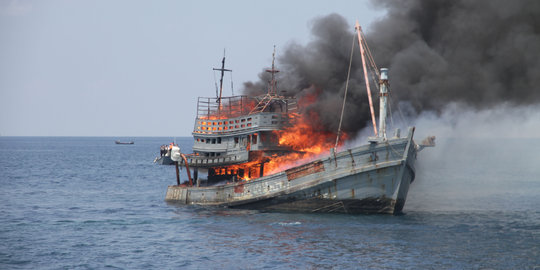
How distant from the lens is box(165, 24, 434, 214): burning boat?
35.5 m

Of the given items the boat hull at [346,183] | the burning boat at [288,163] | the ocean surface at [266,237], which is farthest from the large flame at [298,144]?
the ocean surface at [266,237]

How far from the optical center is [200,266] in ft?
91.5

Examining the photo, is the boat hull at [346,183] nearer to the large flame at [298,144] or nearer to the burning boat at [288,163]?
the burning boat at [288,163]

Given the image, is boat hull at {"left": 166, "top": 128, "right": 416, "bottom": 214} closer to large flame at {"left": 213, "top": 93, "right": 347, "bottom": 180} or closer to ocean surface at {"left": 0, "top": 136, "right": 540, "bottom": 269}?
ocean surface at {"left": 0, "top": 136, "right": 540, "bottom": 269}

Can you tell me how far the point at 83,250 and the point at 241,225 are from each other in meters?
10.4

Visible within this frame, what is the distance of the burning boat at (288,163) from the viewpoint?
1399 inches

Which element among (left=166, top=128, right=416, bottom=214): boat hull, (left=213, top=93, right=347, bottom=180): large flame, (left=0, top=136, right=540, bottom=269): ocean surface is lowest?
(left=0, top=136, right=540, bottom=269): ocean surface

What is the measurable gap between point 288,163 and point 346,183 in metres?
8.00

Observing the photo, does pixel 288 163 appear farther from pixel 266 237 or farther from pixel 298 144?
pixel 266 237

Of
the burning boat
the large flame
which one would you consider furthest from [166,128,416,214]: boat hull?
the large flame

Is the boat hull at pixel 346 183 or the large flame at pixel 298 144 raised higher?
the large flame at pixel 298 144

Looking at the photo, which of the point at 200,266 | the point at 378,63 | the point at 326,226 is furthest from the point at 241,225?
the point at 378,63

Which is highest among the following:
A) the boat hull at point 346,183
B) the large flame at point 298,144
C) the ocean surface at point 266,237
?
the large flame at point 298,144

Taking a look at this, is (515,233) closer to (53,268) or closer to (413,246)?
(413,246)
